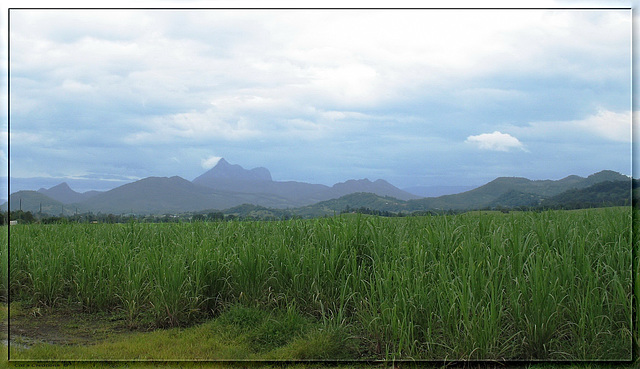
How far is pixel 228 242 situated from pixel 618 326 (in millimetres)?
4235

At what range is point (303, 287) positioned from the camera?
4777mm

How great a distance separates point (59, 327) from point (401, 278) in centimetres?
384

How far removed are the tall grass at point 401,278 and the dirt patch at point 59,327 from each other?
18cm

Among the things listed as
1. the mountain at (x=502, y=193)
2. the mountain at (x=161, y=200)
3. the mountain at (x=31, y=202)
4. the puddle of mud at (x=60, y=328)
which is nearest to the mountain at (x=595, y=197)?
the mountain at (x=502, y=193)

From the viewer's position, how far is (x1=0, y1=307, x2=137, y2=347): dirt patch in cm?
465

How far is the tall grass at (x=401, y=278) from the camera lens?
12.6 feet

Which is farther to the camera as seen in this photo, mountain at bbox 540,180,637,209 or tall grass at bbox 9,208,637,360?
mountain at bbox 540,180,637,209

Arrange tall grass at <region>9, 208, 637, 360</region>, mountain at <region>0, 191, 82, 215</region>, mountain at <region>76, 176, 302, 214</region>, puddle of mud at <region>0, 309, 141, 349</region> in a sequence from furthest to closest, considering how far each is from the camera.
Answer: mountain at <region>76, 176, 302, 214</region> → mountain at <region>0, 191, 82, 215</region> → puddle of mud at <region>0, 309, 141, 349</region> → tall grass at <region>9, 208, 637, 360</region>

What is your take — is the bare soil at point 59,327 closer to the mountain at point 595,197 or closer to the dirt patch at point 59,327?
the dirt patch at point 59,327

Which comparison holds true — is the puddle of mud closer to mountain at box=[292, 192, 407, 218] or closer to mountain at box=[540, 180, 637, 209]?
mountain at box=[292, 192, 407, 218]

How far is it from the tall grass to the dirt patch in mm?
177

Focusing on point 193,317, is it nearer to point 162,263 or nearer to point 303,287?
point 162,263

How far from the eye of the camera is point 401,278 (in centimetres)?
427

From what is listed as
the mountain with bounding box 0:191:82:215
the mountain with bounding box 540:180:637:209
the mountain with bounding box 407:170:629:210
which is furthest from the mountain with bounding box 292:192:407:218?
the mountain with bounding box 0:191:82:215
